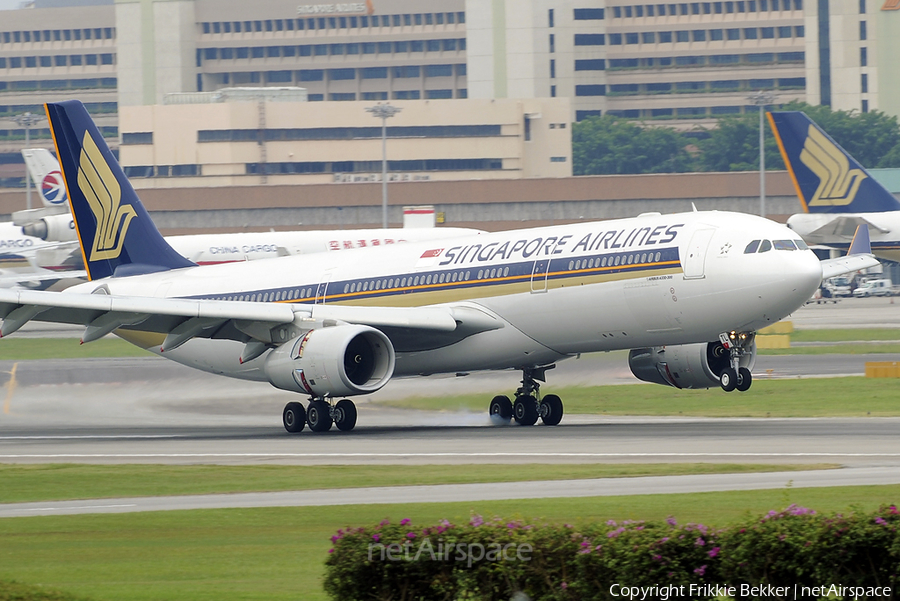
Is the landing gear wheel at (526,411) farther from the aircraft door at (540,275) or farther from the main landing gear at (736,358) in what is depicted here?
the main landing gear at (736,358)

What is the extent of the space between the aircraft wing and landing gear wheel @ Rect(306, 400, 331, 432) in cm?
190

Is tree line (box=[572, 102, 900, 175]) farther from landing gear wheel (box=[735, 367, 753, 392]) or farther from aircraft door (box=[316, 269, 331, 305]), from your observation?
landing gear wheel (box=[735, 367, 753, 392])

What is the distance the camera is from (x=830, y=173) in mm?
71125

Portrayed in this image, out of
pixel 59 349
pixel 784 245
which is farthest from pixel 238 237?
pixel 784 245

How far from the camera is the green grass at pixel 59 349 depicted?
69.6 meters

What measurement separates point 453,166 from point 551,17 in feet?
159

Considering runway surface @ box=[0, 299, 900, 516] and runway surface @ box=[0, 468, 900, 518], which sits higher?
runway surface @ box=[0, 468, 900, 518]

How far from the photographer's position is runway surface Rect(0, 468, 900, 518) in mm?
20837

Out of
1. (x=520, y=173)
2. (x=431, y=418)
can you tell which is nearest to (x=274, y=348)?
(x=431, y=418)


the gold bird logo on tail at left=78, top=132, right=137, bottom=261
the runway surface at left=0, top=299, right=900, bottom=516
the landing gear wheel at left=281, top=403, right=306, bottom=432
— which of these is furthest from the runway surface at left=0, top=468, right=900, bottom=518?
the gold bird logo on tail at left=78, top=132, right=137, bottom=261

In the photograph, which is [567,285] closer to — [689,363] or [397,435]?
[689,363]

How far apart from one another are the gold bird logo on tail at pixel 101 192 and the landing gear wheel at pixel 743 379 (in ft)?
64.8

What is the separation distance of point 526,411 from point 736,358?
657cm

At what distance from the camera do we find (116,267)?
42281 mm
